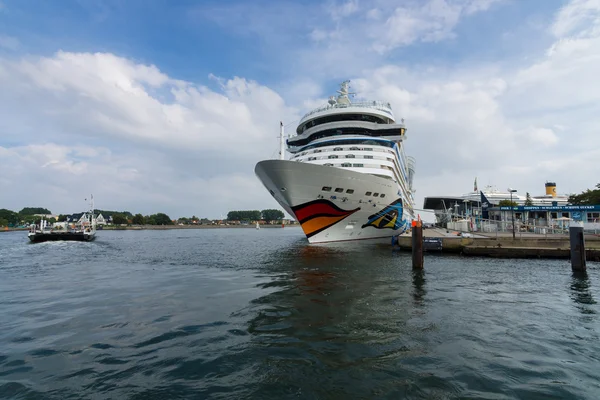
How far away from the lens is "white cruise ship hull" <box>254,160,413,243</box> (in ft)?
74.3

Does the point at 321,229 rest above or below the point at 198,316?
above

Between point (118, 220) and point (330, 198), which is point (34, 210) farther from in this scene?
point (330, 198)

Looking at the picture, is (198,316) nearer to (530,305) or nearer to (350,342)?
(350,342)

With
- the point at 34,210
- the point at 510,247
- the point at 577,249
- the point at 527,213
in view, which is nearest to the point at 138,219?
the point at 34,210

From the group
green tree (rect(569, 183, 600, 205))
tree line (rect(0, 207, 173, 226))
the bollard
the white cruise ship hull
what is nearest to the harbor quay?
the bollard

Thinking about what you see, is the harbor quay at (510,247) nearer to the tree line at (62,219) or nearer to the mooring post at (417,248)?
the mooring post at (417,248)

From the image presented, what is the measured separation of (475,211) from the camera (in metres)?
48.8

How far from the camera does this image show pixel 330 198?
79.3ft

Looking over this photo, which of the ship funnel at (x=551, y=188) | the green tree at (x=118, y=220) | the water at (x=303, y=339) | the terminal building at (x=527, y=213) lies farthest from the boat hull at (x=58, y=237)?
the green tree at (x=118, y=220)

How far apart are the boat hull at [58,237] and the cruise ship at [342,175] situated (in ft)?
102

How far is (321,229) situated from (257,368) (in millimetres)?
20862

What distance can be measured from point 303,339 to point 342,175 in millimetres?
17611

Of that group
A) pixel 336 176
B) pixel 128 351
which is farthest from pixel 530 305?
pixel 336 176

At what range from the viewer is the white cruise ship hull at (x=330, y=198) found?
22.6 metres
